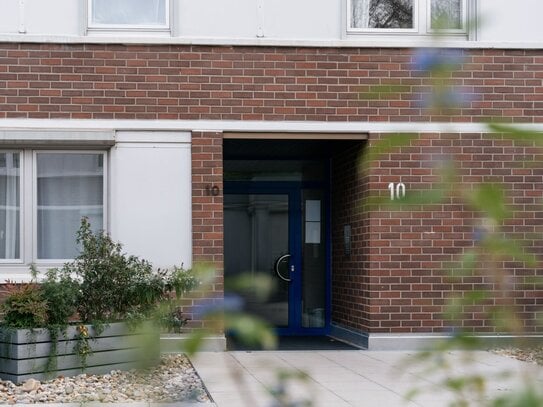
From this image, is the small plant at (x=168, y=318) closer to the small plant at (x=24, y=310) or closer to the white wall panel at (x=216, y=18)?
the small plant at (x=24, y=310)

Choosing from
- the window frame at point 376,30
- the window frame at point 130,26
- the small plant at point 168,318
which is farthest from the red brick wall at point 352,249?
the small plant at point 168,318

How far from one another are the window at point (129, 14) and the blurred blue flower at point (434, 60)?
10013 millimetres

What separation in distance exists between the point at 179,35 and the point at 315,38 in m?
1.57

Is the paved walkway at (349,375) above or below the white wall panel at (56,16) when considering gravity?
below

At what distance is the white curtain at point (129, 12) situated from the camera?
10969 mm

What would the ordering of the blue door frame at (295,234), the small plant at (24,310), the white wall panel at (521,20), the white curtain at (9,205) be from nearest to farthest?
the small plant at (24,310)
the white curtain at (9,205)
the white wall panel at (521,20)
the blue door frame at (295,234)

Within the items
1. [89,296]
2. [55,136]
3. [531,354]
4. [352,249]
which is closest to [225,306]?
[531,354]

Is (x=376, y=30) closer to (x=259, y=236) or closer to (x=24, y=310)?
(x=259, y=236)

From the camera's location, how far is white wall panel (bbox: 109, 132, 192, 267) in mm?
10844

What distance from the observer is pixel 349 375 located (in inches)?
352

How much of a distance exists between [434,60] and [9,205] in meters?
10.2

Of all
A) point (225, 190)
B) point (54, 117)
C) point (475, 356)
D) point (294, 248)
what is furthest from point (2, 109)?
point (475, 356)

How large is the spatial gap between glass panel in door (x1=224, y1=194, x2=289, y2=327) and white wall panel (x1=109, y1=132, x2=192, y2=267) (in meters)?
2.27

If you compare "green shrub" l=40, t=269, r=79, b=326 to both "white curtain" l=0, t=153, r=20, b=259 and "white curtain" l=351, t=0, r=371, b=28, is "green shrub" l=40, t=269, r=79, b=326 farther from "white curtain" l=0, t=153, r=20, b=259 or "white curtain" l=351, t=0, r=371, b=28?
"white curtain" l=351, t=0, r=371, b=28
